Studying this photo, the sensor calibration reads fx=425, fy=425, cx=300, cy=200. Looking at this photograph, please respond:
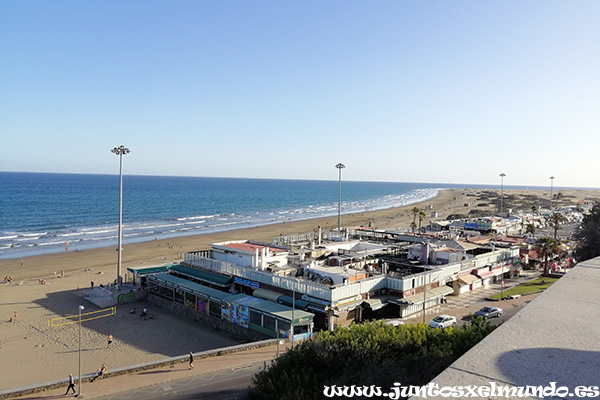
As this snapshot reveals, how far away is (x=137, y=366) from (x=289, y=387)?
13739 mm

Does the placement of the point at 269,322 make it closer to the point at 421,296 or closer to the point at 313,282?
the point at 313,282

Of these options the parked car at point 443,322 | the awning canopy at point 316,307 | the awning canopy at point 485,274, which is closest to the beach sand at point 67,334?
the awning canopy at point 316,307

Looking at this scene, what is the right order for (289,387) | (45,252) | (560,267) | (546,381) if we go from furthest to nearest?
(45,252) → (560,267) → (289,387) → (546,381)

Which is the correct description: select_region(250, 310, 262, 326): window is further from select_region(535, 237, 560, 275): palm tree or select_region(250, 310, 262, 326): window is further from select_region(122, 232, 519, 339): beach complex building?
select_region(535, 237, 560, 275): palm tree

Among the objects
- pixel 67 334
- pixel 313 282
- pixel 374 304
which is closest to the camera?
pixel 374 304

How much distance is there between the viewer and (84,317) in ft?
109

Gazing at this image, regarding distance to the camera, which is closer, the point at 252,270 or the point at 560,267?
the point at 252,270

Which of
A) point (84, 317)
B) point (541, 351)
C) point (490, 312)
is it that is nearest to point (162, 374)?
point (84, 317)

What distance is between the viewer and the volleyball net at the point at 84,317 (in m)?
32.1

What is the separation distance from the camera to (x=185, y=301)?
3400 cm

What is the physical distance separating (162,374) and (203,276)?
46.5ft

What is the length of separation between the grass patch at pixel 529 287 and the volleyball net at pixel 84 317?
31.9 m

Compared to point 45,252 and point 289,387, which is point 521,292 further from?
point 45,252

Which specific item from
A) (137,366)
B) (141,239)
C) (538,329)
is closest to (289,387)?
(538,329)
